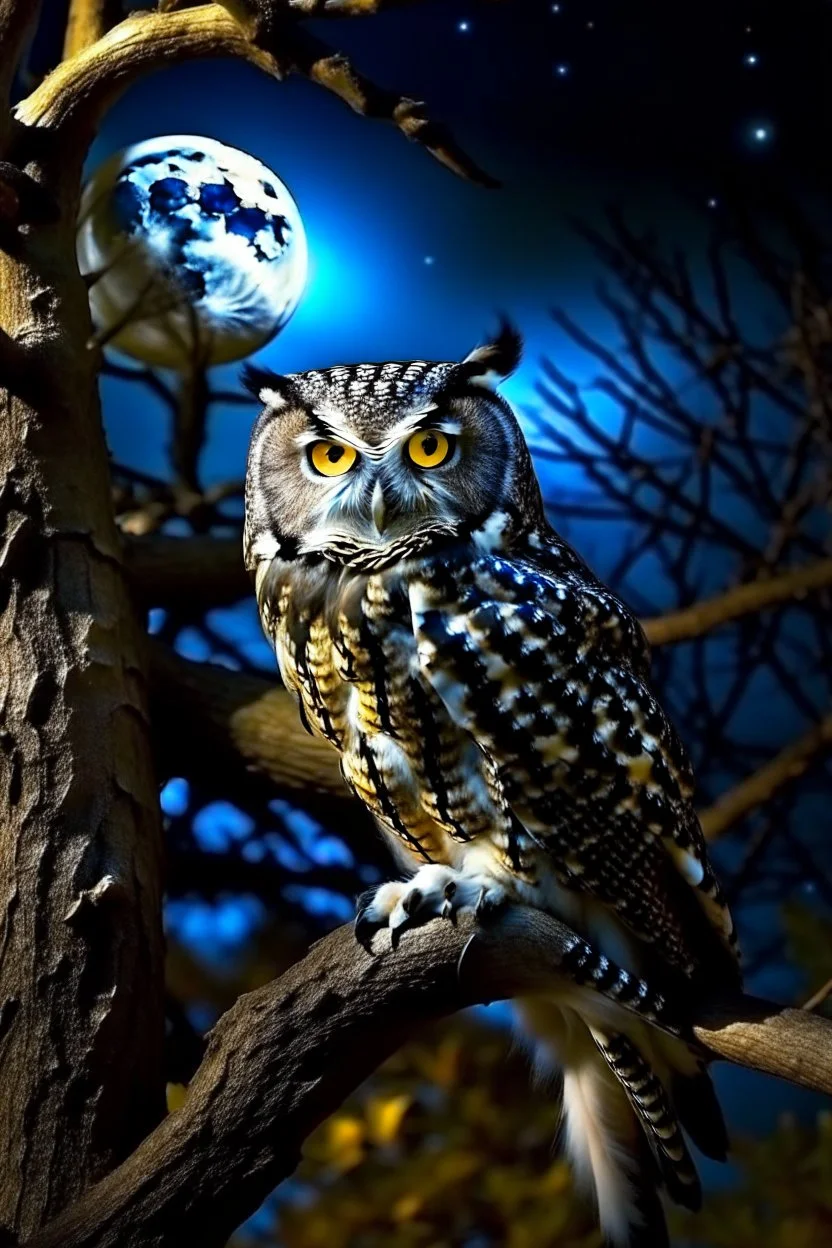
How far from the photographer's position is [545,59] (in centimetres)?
166

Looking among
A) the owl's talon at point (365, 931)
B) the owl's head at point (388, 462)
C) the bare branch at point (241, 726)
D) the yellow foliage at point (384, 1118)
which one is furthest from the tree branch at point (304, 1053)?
the bare branch at point (241, 726)

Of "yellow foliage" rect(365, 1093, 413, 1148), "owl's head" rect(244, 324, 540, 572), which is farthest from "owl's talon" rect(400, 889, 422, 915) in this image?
"yellow foliage" rect(365, 1093, 413, 1148)

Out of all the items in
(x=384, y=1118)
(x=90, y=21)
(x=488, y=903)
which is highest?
(x=90, y=21)

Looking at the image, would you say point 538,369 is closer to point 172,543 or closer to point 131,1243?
point 172,543

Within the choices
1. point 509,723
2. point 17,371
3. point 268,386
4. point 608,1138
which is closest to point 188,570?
point 17,371

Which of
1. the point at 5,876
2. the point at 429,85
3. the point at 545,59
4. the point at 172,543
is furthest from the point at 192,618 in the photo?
the point at 545,59

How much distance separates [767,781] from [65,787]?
1.06m

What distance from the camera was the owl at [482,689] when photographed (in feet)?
3.29

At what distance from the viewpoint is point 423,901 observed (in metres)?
0.99

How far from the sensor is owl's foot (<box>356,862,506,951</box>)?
0.97 meters

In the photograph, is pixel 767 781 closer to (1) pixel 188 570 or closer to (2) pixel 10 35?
(1) pixel 188 570

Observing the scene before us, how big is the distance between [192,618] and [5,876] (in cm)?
66

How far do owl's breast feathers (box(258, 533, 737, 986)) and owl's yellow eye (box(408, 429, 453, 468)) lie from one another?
0.30 ft

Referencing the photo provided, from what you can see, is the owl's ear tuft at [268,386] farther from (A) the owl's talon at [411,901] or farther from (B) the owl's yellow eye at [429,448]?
(A) the owl's talon at [411,901]
